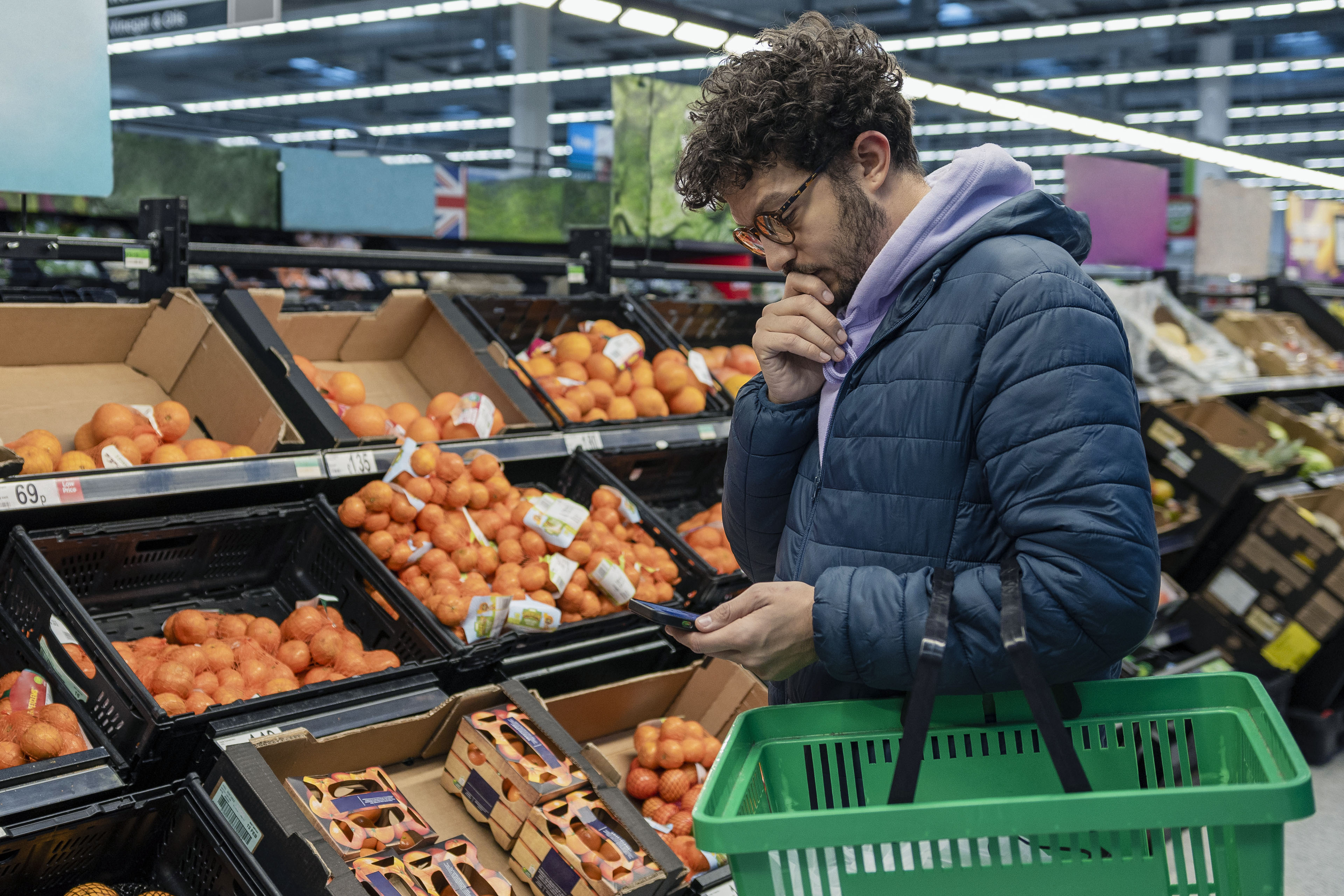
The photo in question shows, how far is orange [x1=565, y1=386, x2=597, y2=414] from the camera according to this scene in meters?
3.38

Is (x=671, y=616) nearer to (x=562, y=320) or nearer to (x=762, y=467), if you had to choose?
(x=762, y=467)

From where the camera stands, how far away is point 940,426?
112 centimetres

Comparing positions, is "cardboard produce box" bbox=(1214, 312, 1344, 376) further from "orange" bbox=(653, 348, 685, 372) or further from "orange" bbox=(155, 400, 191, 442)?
"orange" bbox=(155, 400, 191, 442)

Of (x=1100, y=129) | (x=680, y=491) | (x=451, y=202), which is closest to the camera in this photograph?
(x=680, y=491)

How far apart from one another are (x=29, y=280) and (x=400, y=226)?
2.79 metres

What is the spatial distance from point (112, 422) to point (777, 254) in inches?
76.3

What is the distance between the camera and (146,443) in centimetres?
250

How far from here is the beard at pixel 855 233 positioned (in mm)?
1203

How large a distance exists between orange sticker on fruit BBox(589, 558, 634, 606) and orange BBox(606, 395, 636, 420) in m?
0.85

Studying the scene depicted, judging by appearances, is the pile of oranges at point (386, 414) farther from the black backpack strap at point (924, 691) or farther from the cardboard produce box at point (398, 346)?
the black backpack strap at point (924, 691)

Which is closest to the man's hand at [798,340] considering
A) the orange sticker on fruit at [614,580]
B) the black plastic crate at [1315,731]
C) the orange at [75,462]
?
the orange sticker on fruit at [614,580]

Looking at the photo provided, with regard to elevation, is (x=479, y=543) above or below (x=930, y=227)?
below

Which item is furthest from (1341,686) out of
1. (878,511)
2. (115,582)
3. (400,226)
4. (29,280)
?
(29,280)

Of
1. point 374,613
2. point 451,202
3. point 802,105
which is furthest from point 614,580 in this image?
point 451,202
